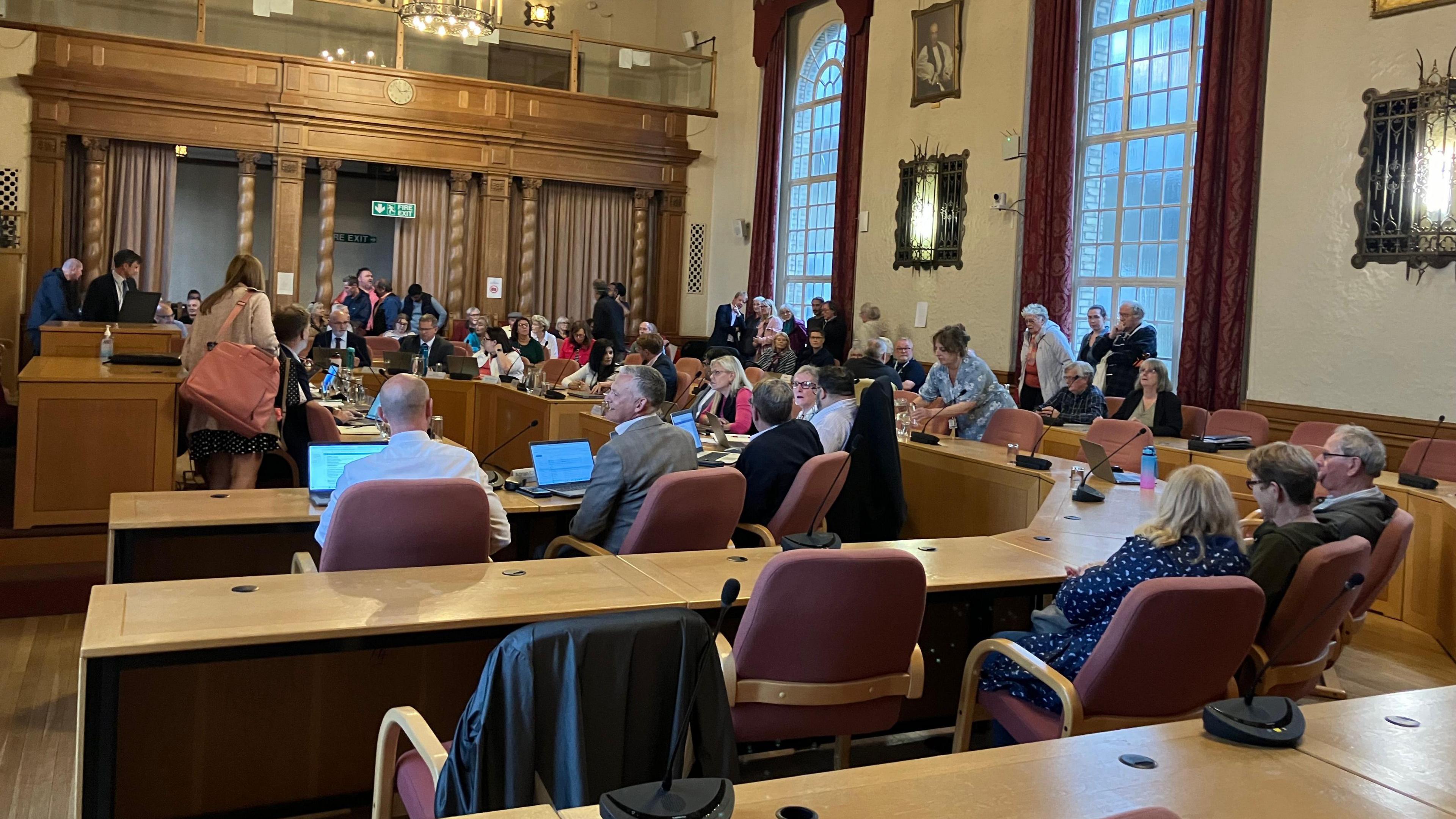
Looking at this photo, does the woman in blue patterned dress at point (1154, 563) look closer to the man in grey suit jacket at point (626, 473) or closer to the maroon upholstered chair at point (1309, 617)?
the maroon upholstered chair at point (1309, 617)

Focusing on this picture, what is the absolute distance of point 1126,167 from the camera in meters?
9.70

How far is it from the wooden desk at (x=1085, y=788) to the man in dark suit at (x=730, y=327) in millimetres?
11062

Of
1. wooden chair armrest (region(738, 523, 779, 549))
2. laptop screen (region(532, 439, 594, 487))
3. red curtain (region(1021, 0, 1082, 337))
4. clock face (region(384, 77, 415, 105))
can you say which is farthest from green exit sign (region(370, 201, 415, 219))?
wooden chair armrest (region(738, 523, 779, 549))

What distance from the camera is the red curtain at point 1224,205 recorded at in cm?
822

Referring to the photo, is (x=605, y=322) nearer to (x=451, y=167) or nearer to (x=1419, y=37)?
(x=451, y=167)

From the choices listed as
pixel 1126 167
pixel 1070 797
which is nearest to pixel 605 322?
pixel 1126 167

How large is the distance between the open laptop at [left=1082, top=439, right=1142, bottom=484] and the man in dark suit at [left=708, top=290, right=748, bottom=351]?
25.0ft

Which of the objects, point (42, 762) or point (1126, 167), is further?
point (1126, 167)

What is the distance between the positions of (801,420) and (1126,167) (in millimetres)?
5936

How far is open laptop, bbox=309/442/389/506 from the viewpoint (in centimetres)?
426

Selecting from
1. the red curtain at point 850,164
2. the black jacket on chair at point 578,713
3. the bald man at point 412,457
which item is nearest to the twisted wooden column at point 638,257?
the red curtain at point 850,164

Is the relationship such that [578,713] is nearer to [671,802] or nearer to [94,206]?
[671,802]

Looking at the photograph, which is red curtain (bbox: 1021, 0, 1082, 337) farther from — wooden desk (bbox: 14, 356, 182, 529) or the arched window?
wooden desk (bbox: 14, 356, 182, 529)

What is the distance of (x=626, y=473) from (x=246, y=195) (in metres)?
10.5
